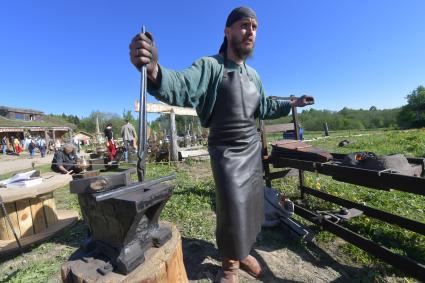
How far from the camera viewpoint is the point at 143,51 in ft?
4.45

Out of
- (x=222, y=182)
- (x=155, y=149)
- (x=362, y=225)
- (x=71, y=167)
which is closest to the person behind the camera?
(x=222, y=182)

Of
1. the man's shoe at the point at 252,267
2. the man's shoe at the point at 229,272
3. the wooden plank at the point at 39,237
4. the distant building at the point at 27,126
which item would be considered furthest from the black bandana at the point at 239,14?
the distant building at the point at 27,126

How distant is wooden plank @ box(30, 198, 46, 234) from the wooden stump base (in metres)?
3.14

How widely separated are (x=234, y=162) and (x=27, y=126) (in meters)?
43.5

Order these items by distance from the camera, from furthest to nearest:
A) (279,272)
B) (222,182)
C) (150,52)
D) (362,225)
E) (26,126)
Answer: (26,126)
(362,225)
(279,272)
(222,182)
(150,52)

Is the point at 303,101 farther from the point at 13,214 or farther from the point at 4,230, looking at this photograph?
the point at 4,230

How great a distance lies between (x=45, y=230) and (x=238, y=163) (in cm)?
349

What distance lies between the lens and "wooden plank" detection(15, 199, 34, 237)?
384cm

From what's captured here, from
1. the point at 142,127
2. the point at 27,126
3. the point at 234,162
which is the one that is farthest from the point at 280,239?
the point at 27,126

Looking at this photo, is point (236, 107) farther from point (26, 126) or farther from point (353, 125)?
point (353, 125)

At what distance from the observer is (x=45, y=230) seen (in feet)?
13.3

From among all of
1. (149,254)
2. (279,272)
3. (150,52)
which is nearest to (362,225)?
(279,272)

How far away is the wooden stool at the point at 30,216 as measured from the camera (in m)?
3.49

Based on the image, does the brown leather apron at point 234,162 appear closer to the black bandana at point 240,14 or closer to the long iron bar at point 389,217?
the black bandana at point 240,14
